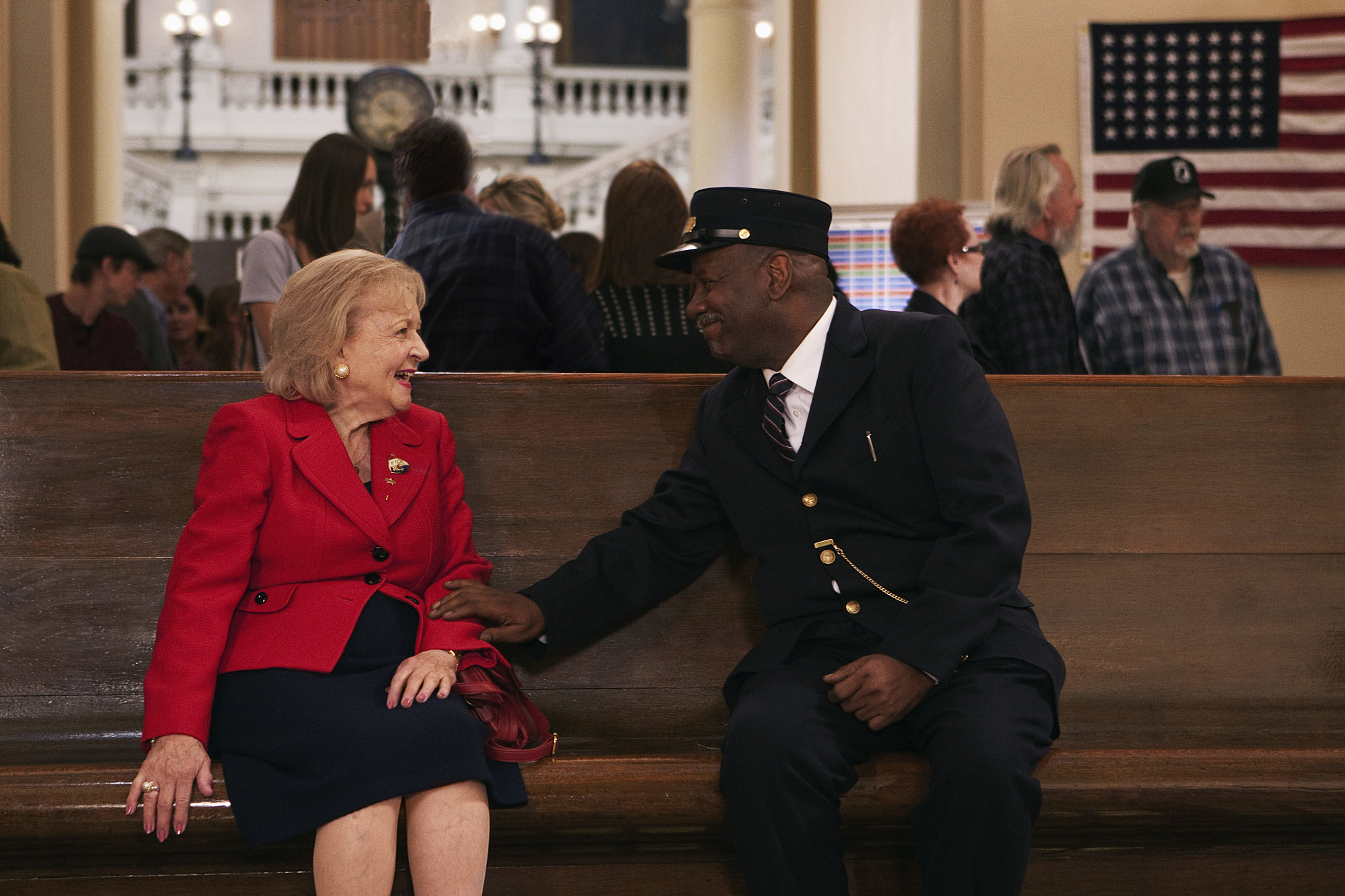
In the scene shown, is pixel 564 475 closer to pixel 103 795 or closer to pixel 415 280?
pixel 415 280

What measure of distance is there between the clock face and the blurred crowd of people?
7649 mm

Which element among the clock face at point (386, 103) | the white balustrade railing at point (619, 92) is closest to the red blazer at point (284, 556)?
the clock face at point (386, 103)

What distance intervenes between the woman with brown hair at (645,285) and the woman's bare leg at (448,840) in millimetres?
1940

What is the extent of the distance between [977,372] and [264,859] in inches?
62.6

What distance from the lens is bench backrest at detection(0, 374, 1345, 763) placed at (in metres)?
2.80

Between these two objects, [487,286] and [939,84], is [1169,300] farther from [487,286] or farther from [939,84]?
[939,84]

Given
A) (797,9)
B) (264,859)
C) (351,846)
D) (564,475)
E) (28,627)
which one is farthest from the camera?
(797,9)

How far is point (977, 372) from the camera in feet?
8.46

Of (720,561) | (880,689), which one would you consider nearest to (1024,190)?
(720,561)

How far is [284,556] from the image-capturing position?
240cm

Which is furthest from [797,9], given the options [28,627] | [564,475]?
[28,627]

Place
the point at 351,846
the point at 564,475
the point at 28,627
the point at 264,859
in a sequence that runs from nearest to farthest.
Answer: the point at 351,846, the point at 264,859, the point at 28,627, the point at 564,475

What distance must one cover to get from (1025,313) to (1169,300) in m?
1.07

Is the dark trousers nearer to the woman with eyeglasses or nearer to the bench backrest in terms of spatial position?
the bench backrest
